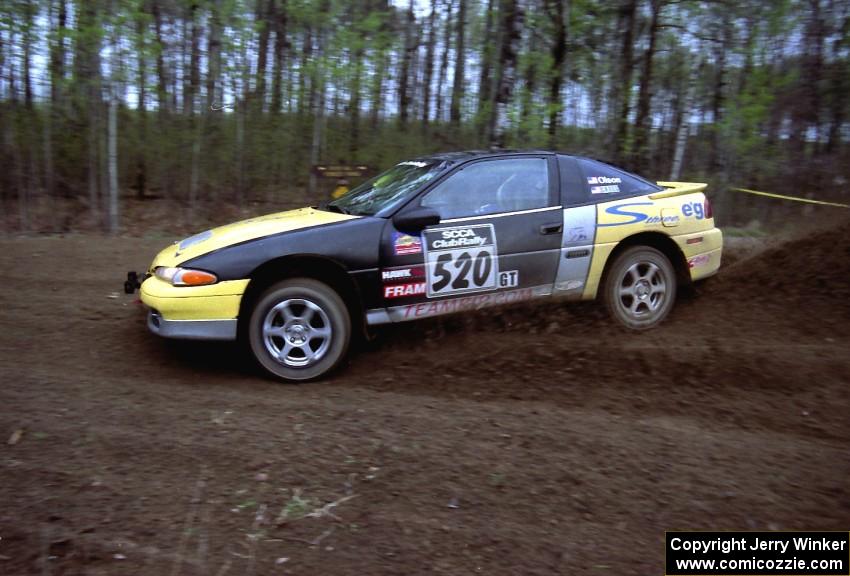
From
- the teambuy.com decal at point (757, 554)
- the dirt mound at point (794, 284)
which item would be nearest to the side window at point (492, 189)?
the dirt mound at point (794, 284)

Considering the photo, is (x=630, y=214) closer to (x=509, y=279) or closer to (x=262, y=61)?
(x=509, y=279)

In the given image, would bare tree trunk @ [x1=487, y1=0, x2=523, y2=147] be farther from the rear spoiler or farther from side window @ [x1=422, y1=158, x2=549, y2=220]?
side window @ [x1=422, y1=158, x2=549, y2=220]

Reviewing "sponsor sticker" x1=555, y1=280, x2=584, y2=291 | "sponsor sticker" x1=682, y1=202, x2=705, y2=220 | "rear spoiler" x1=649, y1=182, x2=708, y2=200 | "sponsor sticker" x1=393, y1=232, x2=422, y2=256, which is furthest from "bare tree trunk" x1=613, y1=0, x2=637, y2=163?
"sponsor sticker" x1=393, y1=232, x2=422, y2=256

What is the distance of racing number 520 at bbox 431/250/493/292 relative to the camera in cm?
549

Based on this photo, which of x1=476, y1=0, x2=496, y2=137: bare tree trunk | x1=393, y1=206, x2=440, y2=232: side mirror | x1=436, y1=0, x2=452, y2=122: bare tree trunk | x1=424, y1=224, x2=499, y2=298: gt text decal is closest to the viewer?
x1=393, y1=206, x2=440, y2=232: side mirror

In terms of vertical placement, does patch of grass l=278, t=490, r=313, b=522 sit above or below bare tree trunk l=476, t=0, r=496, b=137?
below

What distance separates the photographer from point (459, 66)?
19.6 metres

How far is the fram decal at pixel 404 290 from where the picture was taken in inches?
212

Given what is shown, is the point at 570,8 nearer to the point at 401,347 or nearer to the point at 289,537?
the point at 401,347

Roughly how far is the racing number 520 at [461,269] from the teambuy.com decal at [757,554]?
2679 millimetres

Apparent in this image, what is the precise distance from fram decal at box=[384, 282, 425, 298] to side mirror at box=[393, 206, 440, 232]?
421mm

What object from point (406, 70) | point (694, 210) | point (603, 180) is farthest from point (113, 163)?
point (694, 210)

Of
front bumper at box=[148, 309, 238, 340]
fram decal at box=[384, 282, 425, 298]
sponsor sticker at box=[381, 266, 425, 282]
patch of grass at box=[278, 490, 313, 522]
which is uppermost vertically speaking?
sponsor sticker at box=[381, 266, 425, 282]

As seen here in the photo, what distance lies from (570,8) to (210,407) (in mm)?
10946
